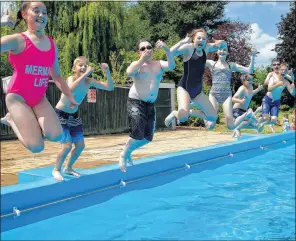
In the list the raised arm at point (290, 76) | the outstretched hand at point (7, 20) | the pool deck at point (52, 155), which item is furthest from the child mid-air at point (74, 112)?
the raised arm at point (290, 76)

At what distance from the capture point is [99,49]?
69.7 feet

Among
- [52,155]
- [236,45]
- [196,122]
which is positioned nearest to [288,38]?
[236,45]

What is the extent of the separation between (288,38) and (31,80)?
90.4 feet

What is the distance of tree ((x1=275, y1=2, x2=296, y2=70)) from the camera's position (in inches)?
1123

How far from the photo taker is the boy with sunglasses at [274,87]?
1148 centimetres

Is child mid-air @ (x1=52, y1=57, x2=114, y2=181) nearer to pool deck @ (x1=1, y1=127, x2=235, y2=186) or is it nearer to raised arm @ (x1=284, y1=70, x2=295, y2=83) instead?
pool deck @ (x1=1, y1=127, x2=235, y2=186)

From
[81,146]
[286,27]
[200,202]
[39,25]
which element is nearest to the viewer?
[39,25]

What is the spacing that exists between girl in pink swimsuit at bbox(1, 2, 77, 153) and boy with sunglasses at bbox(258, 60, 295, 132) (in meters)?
8.35

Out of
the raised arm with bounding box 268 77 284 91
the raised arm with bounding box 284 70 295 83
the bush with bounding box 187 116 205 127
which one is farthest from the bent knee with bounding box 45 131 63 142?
the bush with bounding box 187 116 205 127

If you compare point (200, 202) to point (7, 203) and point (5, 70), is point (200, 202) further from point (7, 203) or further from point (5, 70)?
point (5, 70)

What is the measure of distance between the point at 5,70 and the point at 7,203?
11.9 m

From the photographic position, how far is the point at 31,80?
4.32 m

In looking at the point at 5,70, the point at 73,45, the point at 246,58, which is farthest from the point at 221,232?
the point at 246,58

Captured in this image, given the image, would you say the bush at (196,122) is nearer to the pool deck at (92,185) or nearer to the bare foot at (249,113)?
the bare foot at (249,113)
